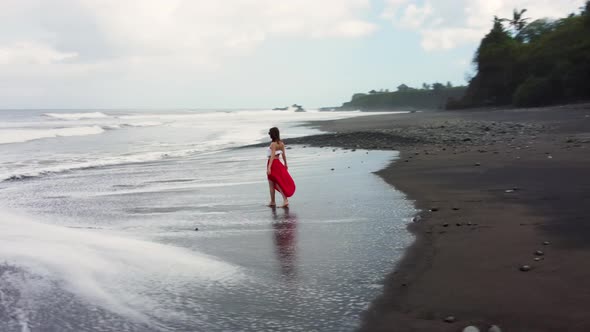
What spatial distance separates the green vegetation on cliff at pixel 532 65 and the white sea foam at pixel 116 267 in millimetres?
45771

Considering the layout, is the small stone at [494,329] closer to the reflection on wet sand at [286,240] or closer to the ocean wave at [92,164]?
the reflection on wet sand at [286,240]

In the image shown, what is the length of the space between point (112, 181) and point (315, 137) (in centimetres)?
1208

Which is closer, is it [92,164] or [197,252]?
[197,252]

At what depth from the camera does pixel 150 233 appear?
7148mm

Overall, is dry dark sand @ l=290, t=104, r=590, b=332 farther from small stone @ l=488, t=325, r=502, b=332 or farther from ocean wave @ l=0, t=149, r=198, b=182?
ocean wave @ l=0, t=149, r=198, b=182

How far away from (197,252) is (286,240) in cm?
108

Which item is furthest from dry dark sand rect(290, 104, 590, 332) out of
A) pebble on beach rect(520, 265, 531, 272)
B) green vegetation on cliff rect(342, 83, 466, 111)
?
green vegetation on cliff rect(342, 83, 466, 111)

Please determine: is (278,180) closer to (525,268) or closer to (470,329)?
(525,268)

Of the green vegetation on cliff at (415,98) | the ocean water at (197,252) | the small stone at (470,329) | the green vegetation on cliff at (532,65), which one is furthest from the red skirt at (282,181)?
the green vegetation on cliff at (415,98)

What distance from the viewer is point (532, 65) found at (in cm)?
5434

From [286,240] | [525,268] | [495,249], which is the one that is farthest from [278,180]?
[525,268]

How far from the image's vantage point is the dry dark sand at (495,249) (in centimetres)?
371

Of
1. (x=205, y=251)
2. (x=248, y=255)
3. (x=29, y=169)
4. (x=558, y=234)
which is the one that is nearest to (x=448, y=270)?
(x=558, y=234)

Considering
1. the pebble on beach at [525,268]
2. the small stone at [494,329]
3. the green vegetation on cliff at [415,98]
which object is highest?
the green vegetation on cliff at [415,98]
